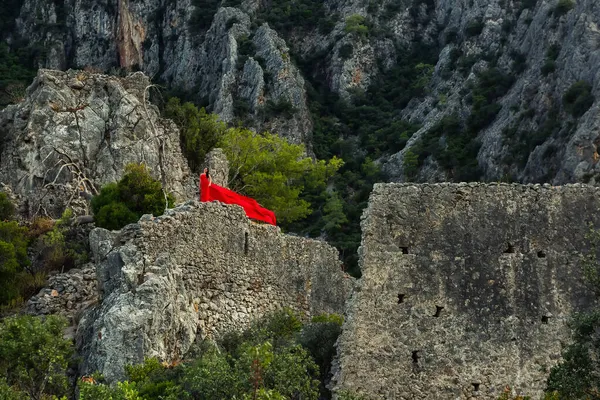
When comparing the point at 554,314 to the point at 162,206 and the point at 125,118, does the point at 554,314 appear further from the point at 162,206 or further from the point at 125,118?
the point at 125,118

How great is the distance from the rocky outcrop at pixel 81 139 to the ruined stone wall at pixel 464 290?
610 inches

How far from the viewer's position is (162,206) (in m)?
26.8

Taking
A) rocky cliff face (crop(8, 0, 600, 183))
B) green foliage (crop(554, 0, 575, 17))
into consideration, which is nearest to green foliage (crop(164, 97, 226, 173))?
rocky cliff face (crop(8, 0, 600, 183))

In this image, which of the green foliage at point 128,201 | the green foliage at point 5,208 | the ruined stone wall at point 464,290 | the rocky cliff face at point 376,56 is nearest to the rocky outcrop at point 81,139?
the green foliage at point 5,208

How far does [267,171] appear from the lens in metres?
46.2

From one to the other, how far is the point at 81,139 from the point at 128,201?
8046 millimetres

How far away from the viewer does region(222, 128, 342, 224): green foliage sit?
139ft

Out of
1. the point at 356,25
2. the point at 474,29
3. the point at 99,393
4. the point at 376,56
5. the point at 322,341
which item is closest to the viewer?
the point at 99,393

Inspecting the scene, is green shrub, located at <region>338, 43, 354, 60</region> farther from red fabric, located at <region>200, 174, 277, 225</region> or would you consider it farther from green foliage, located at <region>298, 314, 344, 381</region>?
green foliage, located at <region>298, 314, 344, 381</region>

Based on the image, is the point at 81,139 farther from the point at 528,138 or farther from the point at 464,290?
the point at 528,138

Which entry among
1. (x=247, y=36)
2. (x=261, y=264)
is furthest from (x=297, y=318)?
(x=247, y=36)

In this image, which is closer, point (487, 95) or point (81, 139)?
point (81, 139)

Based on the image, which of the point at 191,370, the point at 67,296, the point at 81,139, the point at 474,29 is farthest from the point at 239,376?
the point at 474,29

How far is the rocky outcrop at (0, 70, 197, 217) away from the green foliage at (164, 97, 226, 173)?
1.27 meters
